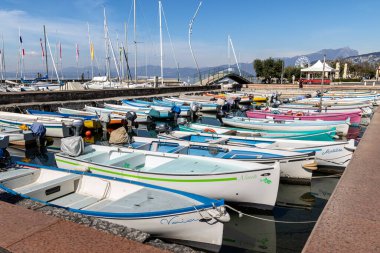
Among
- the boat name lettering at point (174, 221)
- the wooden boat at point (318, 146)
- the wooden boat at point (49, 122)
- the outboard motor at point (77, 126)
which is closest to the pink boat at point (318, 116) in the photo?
the wooden boat at point (318, 146)

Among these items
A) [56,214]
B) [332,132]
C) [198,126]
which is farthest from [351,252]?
[198,126]

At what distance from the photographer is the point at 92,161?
31.2 feet

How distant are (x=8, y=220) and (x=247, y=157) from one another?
722 centimetres

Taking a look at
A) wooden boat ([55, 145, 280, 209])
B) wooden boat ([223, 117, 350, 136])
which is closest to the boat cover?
wooden boat ([55, 145, 280, 209])

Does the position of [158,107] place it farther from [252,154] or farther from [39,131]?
[252,154]

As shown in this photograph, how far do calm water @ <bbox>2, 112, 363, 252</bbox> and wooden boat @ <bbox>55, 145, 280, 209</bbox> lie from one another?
1.83 feet

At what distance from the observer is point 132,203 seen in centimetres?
636

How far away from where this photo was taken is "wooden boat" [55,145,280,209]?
26.0 feet

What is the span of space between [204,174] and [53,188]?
374 cm

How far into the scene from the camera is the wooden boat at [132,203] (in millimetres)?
5766

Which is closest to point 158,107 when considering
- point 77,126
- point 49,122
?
point 77,126

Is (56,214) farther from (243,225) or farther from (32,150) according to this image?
(32,150)

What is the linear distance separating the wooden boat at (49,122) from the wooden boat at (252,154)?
27.9ft

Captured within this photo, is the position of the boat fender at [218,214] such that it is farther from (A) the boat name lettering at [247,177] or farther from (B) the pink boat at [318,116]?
(B) the pink boat at [318,116]
